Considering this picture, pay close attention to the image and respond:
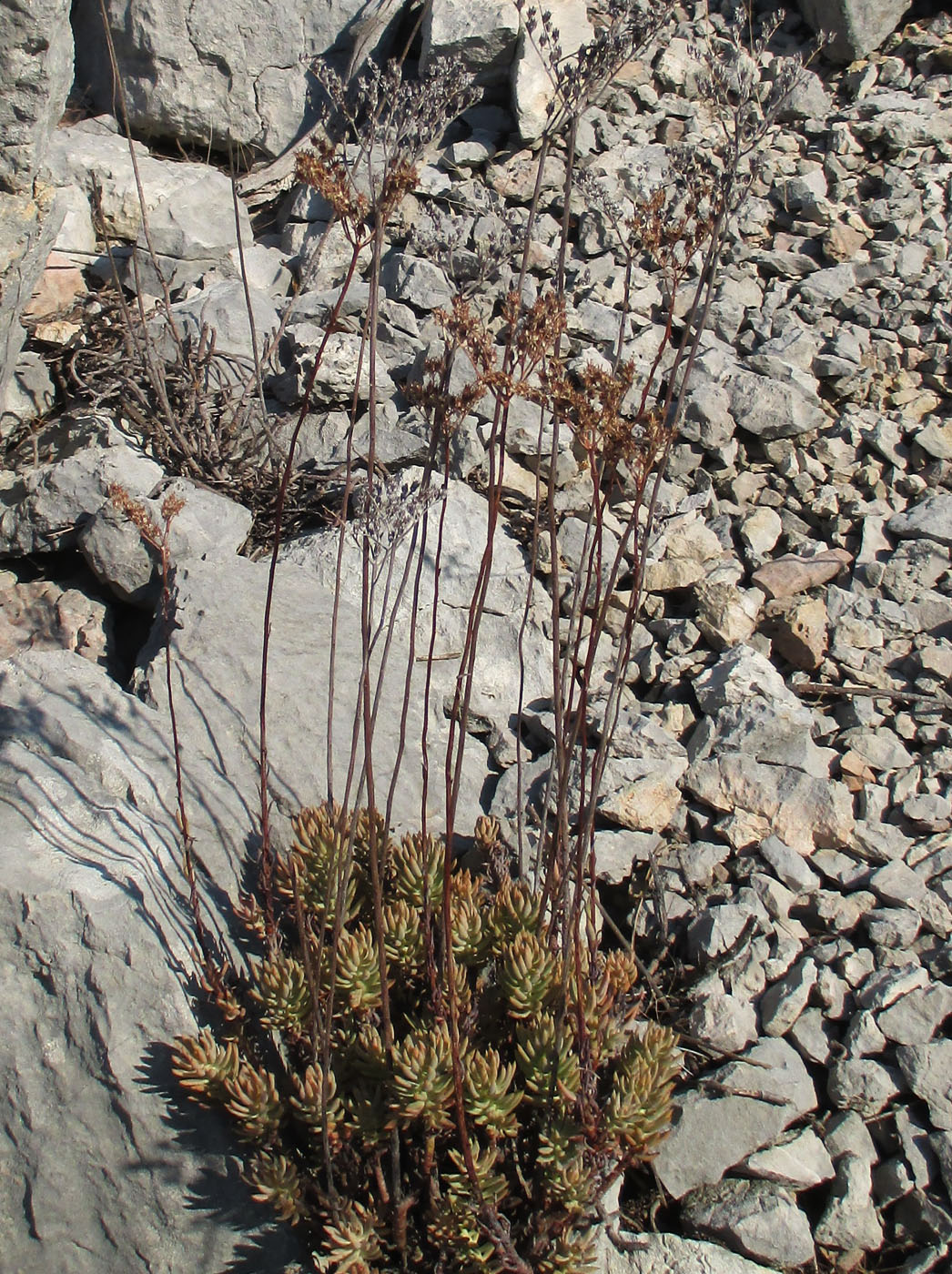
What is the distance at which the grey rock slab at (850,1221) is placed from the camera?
8.58 feet

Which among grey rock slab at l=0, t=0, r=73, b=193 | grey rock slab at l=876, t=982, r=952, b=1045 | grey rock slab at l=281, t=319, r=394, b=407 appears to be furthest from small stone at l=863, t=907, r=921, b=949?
grey rock slab at l=0, t=0, r=73, b=193

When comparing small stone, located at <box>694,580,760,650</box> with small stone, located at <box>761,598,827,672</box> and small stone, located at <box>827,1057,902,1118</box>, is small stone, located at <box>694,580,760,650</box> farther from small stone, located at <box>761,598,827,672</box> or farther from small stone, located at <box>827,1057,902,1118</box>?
small stone, located at <box>827,1057,902,1118</box>

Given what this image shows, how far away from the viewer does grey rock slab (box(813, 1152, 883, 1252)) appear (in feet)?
8.58

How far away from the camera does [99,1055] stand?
8.71 feet

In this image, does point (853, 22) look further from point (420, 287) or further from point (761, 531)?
point (761, 531)

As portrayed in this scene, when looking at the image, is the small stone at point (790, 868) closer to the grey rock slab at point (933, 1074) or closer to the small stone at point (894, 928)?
the small stone at point (894, 928)

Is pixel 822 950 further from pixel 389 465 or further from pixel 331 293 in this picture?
pixel 331 293

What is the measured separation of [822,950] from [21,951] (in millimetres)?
2226

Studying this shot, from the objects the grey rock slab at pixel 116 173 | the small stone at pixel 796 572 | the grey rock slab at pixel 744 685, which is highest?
the grey rock slab at pixel 116 173

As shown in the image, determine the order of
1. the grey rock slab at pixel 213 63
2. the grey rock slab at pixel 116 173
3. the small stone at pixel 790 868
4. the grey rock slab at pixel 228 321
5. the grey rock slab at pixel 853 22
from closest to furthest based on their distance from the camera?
the small stone at pixel 790 868 < the grey rock slab at pixel 228 321 < the grey rock slab at pixel 116 173 < the grey rock slab at pixel 213 63 < the grey rock slab at pixel 853 22

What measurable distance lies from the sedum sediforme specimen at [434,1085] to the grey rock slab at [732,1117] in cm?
19

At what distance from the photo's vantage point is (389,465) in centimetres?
456

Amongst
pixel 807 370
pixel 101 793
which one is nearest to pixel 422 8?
pixel 807 370

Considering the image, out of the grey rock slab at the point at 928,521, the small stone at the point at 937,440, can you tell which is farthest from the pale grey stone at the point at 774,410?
the grey rock slab at the point at 928,521
